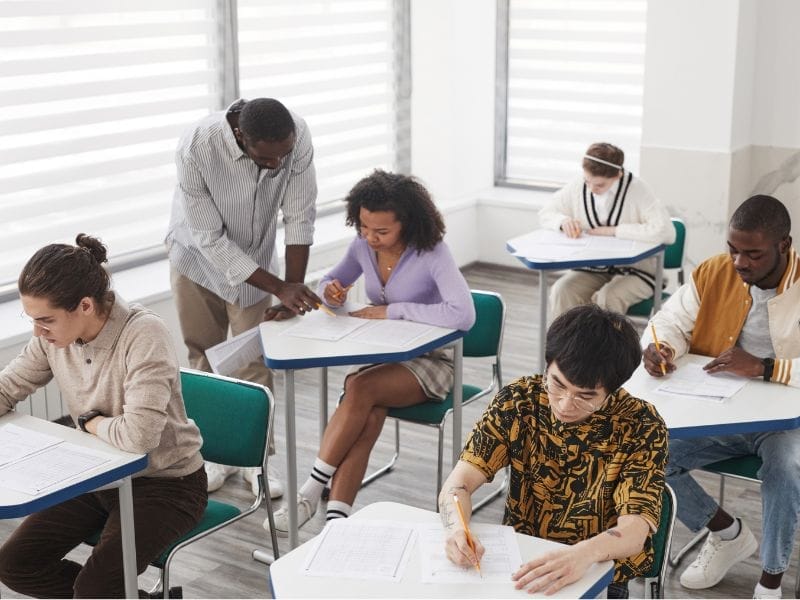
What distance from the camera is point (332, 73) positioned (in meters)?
6.74

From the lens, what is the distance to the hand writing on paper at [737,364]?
10.9ft

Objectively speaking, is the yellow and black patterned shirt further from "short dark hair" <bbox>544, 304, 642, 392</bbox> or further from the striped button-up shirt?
the striped button-up shirt

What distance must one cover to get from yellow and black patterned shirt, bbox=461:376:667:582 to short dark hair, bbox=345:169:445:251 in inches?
57.5

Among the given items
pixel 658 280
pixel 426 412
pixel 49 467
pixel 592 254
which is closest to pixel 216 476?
pixel 426 412

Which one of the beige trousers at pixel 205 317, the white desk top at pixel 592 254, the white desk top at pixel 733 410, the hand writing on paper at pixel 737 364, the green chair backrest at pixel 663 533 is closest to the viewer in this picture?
the green chair backrest at pixel 663 533

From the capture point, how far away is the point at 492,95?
305 inches

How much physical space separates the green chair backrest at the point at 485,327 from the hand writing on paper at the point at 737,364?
923 millimetres

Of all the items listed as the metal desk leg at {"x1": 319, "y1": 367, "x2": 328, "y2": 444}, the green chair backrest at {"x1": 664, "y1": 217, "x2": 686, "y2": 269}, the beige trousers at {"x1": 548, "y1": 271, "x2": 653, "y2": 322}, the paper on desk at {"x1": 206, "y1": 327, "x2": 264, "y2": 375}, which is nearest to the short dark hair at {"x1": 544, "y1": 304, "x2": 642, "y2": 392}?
the paper on desk at {"x1": 206, "y1": 327, "x2": 264, "y2": 375}

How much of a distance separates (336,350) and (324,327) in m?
0.29

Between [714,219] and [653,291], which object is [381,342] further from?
[714,219]

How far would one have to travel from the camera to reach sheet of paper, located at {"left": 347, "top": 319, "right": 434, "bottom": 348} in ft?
12.1

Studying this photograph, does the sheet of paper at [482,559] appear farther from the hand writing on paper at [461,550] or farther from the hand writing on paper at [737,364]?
the hand writing on paper at [737,364]

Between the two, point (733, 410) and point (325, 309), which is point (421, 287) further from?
point (733, 410)

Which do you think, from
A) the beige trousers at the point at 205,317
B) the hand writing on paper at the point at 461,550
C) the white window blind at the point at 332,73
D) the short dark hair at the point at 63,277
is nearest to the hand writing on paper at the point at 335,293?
the beige trousers at the point at 205,317
